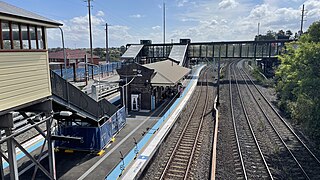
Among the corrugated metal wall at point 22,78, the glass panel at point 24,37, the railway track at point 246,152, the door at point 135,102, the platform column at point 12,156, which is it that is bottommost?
the railway track at point 246,152

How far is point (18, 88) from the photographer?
746cm

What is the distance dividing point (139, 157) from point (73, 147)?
4009 millimetres

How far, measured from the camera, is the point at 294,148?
50.9 feet

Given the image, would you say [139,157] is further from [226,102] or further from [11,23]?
[226,102]

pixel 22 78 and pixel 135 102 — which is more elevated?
pixel 22 78

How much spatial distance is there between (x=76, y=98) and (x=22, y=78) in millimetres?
4105

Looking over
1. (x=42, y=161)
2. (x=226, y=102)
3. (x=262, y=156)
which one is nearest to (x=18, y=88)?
(x=42, y=161)

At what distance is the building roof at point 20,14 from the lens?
22.9 feet

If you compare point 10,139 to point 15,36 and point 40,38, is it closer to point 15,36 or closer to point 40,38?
point 15,36

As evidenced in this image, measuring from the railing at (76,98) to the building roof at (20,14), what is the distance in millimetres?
1915

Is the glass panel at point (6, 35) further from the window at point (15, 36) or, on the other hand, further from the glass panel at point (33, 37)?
the glass panel at point (33, 37)

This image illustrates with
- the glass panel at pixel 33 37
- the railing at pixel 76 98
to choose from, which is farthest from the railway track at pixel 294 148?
the glass panel at pixel 33 37

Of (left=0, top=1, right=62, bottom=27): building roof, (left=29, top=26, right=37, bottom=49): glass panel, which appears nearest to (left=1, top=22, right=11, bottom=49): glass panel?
(left=0, top=1, right=62, bottom=27): building roof

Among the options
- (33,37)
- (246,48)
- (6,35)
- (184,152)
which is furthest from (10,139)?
(246,48)
